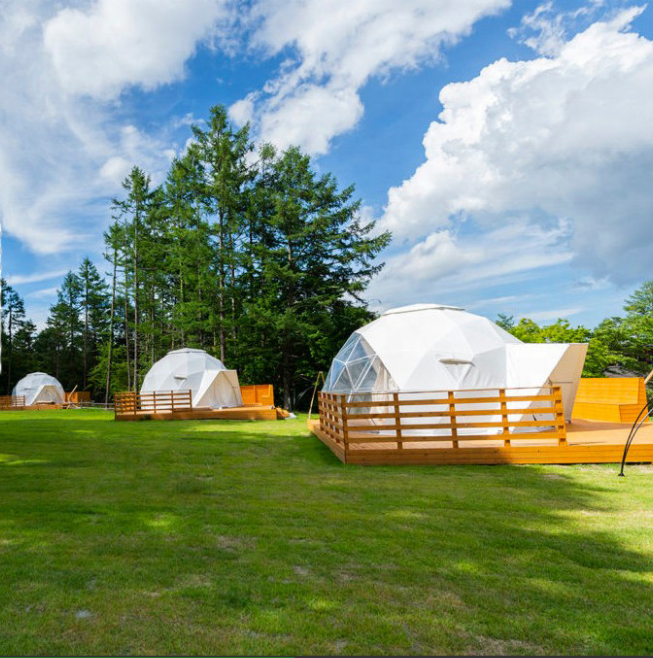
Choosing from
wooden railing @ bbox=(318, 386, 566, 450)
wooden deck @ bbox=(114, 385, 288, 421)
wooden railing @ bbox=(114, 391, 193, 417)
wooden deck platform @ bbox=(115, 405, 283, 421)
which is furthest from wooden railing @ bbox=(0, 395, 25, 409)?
wooden railing @ bbox=(318, 386, 566, 450)

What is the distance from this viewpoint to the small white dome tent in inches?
1351

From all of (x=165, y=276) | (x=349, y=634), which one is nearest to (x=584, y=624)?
(x=349, y=634)

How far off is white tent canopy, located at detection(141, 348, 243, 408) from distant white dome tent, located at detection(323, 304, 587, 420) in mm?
10157

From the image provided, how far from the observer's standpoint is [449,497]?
5414 millimetres

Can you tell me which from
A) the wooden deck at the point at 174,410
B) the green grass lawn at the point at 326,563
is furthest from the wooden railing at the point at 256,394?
the green grass lawn at the point at 326,563

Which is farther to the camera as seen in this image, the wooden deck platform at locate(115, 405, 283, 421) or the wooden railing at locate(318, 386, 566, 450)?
the wooden deck platform at locate(115, 405, 283, 421)

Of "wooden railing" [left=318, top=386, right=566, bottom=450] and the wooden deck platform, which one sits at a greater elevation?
"wooden railing" [left=318, top=386, right=566, bottom=450]

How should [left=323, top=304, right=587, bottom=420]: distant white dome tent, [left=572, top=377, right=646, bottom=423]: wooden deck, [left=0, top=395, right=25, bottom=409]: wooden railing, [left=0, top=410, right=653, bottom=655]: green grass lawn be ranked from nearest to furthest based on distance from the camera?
[left=0, top=410, right=653, bottom=655]: green grass lawn, [left=323, top=304, right=587, bottom=420]: distant white dome tent, [left=572, top=377, right=646, bottom=423]: wooden deck, [left=0, top=395, right=25, bottom=409]: wooden railing

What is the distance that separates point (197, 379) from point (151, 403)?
7.15ft

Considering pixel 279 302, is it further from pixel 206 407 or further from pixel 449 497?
pixel 449 497

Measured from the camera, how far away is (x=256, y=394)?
21.8 meters

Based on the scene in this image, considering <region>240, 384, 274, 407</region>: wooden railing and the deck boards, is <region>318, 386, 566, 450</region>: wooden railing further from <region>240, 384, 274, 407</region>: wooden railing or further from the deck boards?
<region>240, 384, 274, 407</region>: wooden railing

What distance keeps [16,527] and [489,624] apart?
431 cm

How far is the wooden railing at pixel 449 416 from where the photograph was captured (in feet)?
25.4
